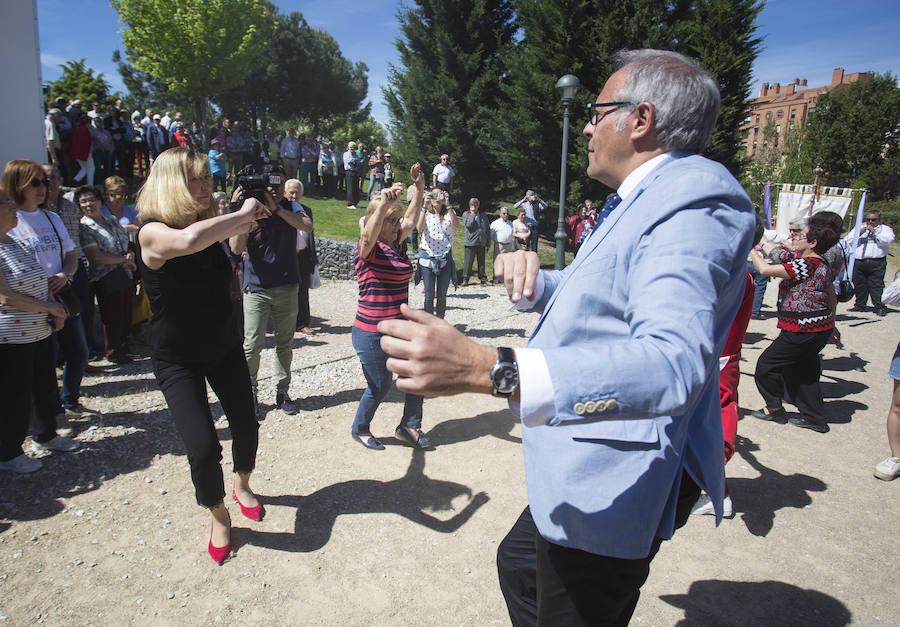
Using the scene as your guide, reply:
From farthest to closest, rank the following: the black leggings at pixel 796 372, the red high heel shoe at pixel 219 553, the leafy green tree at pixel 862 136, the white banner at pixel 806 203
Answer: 1. the leafy green tree at pixel 862 136
2. the white banner at pixel 806 203
3. the black leggings at pixel 796 372
4. the red high heel shoe at pixel 219 553

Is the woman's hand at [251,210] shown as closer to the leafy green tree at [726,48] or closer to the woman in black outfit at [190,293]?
the woman in black outfit at [190,293]

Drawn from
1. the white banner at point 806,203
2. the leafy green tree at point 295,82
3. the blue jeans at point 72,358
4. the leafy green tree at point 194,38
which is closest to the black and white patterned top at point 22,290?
the blue jeans at point 72,358

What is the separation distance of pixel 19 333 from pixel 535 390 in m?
4.19

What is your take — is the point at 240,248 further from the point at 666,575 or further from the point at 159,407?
the point at 666,575

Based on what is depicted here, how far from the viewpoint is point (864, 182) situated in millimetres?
36438

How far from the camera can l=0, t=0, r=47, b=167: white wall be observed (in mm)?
6758

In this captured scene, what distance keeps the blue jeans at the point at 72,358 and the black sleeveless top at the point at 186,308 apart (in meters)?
2.50

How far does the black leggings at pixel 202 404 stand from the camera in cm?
279

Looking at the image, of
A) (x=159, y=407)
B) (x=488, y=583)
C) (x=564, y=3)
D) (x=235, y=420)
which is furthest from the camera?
(x=564, y=3)

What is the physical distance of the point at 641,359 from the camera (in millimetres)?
974

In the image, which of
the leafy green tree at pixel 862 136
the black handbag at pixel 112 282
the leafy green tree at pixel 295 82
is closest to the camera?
the black handbag at pixel 112 282

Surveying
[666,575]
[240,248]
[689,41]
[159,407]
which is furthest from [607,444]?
[689,41]

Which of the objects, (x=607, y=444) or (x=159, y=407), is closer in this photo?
(x=607, y=444)

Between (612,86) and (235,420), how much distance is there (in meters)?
2.75
